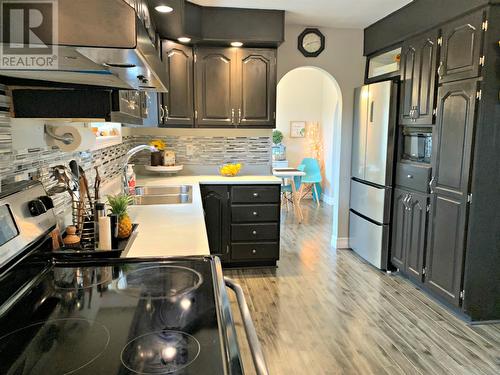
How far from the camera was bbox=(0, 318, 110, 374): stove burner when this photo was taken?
804mm

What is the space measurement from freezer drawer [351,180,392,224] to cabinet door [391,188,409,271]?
8 cm

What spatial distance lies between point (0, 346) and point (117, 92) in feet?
2.60

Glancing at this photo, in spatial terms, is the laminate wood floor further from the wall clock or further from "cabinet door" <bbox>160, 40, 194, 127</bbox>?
the wall clock

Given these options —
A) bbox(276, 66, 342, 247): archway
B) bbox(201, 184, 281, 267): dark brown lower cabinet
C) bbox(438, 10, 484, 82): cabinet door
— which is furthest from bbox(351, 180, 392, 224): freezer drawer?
bbox(276, 66, 342, 247): archway

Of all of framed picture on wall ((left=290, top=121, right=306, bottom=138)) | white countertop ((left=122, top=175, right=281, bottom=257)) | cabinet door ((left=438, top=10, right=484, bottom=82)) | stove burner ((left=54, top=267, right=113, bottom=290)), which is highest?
cabinet door ((left=438, top=10, right=484, bottom=82))

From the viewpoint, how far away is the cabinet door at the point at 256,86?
158 inches

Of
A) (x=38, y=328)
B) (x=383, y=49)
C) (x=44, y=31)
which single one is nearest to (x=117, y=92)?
(x=44, y=31)

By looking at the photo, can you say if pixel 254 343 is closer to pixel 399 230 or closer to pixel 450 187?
pixel 450 187

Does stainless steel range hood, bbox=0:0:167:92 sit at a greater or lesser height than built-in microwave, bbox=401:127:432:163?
greater

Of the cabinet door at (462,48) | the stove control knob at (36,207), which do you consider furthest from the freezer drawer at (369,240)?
the stove control knob at (36,207)

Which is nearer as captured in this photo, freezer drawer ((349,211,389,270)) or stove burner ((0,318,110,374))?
stove burner ((0,318,110,374))

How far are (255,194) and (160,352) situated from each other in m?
3.13

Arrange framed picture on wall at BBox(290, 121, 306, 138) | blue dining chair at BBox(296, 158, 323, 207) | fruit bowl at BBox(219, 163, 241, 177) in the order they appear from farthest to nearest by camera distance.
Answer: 1. framed picture on wall at BBox(290, 121, 306, 138)
2. blue dining chair at BBox(296, 158, 323, 207)
3. fruit bowl at BBox(219, 163, 241, 177)

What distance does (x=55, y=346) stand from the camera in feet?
2.91
